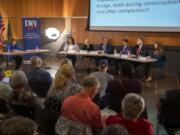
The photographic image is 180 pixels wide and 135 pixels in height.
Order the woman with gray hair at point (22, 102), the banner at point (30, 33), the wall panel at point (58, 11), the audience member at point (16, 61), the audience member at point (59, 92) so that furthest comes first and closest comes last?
the wall panel at point (58, 11), the banner at point (30, 33), the audience member at point (16, 61), the audience member at point (59, 92), the woman with gray hair at point (22, 102)

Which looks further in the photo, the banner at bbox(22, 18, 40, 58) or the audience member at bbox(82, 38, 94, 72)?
the banner at bbox(22, 18, 40, 58)

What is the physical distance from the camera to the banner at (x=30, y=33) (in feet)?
36.9

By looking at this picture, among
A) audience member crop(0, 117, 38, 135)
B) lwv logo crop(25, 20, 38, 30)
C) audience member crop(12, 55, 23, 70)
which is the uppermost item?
lwv logo crop(25, 20, 38, 30)

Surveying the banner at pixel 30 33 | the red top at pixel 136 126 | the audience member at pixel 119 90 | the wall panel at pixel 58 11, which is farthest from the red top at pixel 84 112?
the banner at pixel 30 33

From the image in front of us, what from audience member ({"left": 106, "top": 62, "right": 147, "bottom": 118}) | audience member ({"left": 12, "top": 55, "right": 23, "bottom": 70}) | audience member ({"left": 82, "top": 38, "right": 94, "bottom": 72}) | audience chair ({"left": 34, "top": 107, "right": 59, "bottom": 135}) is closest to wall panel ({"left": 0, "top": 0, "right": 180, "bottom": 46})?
audience member ({"left": 82, "top": 38, "right": 94, "bottom": 72})

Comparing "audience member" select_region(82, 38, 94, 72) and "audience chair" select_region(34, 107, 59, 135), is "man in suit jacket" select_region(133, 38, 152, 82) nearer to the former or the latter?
"audience member" select_region(82, 38, 94, 72)

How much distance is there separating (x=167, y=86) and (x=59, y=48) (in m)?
6.74

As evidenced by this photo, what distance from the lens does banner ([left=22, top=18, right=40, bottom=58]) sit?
11258mm

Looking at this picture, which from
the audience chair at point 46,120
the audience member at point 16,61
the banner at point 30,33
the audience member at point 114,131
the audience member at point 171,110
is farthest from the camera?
the banner at point 30,33

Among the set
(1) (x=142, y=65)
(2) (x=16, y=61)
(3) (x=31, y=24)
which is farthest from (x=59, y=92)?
(3) (x=31, y=24)

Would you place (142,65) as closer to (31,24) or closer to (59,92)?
(31,24)

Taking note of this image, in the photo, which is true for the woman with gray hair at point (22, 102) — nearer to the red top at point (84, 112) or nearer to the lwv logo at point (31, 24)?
the red top at point (84, 112)

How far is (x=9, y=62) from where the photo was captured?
9891 millimetres

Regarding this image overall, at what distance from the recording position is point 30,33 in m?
11.4
